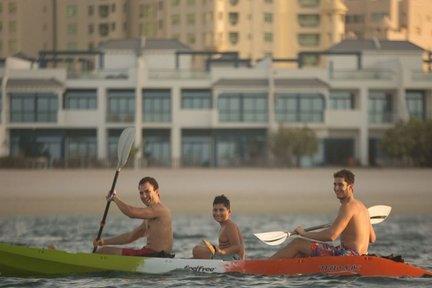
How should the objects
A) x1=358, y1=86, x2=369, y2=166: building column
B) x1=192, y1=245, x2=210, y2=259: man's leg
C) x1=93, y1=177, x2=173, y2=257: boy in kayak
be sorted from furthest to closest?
x1=358, y1=86, x2=369, y2=166: building column → x1=192, y1=245, x2=210, y2=259: man's leg → x1=93, y1=177, x2=173, y2=257: boy in kayak

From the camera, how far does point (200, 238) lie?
1254 inches

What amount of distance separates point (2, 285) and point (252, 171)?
3802 centimetres

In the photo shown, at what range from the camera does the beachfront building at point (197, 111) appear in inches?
2758

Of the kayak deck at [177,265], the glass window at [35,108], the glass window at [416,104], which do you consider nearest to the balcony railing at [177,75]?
the glass window at [35,108]

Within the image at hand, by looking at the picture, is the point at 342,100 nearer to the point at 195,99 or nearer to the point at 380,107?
the point at 380,107

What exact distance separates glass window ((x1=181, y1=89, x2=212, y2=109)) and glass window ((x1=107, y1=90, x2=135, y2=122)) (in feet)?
9.98

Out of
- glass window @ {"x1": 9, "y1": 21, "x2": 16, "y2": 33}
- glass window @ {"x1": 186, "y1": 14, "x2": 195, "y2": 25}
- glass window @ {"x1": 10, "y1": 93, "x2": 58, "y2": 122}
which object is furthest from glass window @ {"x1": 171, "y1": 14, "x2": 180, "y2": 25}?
glass window @ {"x1": 10, "y1": 93, "x2": 58, "y2": 122}

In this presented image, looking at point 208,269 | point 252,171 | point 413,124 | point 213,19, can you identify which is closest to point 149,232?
point 208,269

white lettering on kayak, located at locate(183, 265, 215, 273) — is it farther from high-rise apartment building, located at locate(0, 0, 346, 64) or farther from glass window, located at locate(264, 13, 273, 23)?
glass window, located at locate(264, 13, 273, 23)

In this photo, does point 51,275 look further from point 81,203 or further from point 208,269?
point 81,203

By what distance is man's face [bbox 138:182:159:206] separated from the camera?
733 inches

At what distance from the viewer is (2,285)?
64.1 ft

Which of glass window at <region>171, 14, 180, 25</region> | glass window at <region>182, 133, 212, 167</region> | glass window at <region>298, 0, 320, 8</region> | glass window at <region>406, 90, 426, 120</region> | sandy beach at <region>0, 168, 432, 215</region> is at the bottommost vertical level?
sandy beach at <region>0, 168, 432, 215</region>

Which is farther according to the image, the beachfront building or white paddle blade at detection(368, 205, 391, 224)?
the beachfront building
